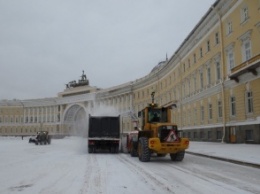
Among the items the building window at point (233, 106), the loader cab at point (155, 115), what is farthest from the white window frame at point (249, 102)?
the loader cab at point (155, 115)

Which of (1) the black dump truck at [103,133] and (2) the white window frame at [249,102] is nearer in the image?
(1) the black dump truck at [103,133]

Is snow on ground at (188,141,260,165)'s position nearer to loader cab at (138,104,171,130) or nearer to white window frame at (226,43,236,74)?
loader cab at (138,104,171,130)

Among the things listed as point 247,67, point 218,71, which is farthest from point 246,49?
point 218,71

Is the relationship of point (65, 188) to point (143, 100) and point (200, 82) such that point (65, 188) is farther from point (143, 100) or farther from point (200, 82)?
point (143, 100)

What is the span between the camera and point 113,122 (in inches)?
1021

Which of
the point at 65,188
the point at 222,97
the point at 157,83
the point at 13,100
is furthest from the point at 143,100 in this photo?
the point at 13,100

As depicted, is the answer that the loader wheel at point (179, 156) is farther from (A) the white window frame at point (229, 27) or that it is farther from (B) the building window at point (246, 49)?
(A) the white window frame at point (229, 27)

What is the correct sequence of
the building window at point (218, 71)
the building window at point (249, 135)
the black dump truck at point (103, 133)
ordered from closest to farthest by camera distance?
the black dump truck at point (103, 133), the building window at point (249, 135), the building window at point (218, 71)

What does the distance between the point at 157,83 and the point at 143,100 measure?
34.5 feet

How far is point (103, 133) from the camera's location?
25.4 metres

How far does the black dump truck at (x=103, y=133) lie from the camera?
82.3ft

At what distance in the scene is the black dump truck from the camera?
82.3ft

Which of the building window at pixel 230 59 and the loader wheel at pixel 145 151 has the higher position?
the building window at pixel 230 59

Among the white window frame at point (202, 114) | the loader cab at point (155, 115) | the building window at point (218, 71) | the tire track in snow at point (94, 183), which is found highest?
the building window at point (218, 71)
